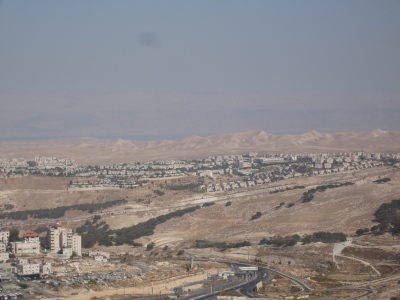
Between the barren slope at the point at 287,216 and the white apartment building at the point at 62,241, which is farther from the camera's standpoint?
the barren slope at the point at 287,216

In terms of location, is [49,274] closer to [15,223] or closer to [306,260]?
[306,260]

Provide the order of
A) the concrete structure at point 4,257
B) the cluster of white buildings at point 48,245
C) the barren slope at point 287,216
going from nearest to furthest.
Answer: the concrete structure at point 4,257
the cluster of white buildings at point 48,245
the barren slope at point 287,216

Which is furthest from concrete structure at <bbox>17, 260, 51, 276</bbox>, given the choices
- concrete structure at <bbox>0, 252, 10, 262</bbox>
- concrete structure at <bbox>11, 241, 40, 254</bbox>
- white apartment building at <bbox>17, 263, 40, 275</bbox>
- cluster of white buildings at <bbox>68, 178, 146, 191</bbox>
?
cluster of white buildings at <bbox>68, 178, 146, 191</bbox>

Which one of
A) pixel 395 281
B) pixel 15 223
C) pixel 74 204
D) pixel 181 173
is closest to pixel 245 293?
pixel 395 281

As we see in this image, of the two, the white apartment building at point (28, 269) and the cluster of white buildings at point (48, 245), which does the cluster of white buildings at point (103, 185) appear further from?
the white apartment building at point (28, 269)

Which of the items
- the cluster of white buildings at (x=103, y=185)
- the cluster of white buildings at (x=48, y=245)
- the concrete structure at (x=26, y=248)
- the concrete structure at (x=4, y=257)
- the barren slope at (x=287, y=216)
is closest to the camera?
the concrete structure at (x=4, y=257)

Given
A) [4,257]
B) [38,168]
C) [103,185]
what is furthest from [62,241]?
[38,168]

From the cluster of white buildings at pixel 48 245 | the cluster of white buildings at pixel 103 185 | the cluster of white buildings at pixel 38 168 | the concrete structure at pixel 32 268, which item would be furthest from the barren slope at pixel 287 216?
the cluster of white buildings at pixel 38 168

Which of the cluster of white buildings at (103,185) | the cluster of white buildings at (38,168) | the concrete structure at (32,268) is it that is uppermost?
the cluster of white buildings at (38,168)

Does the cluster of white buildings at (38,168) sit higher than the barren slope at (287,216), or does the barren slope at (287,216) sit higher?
the cluster of white buildings at (38,168)
